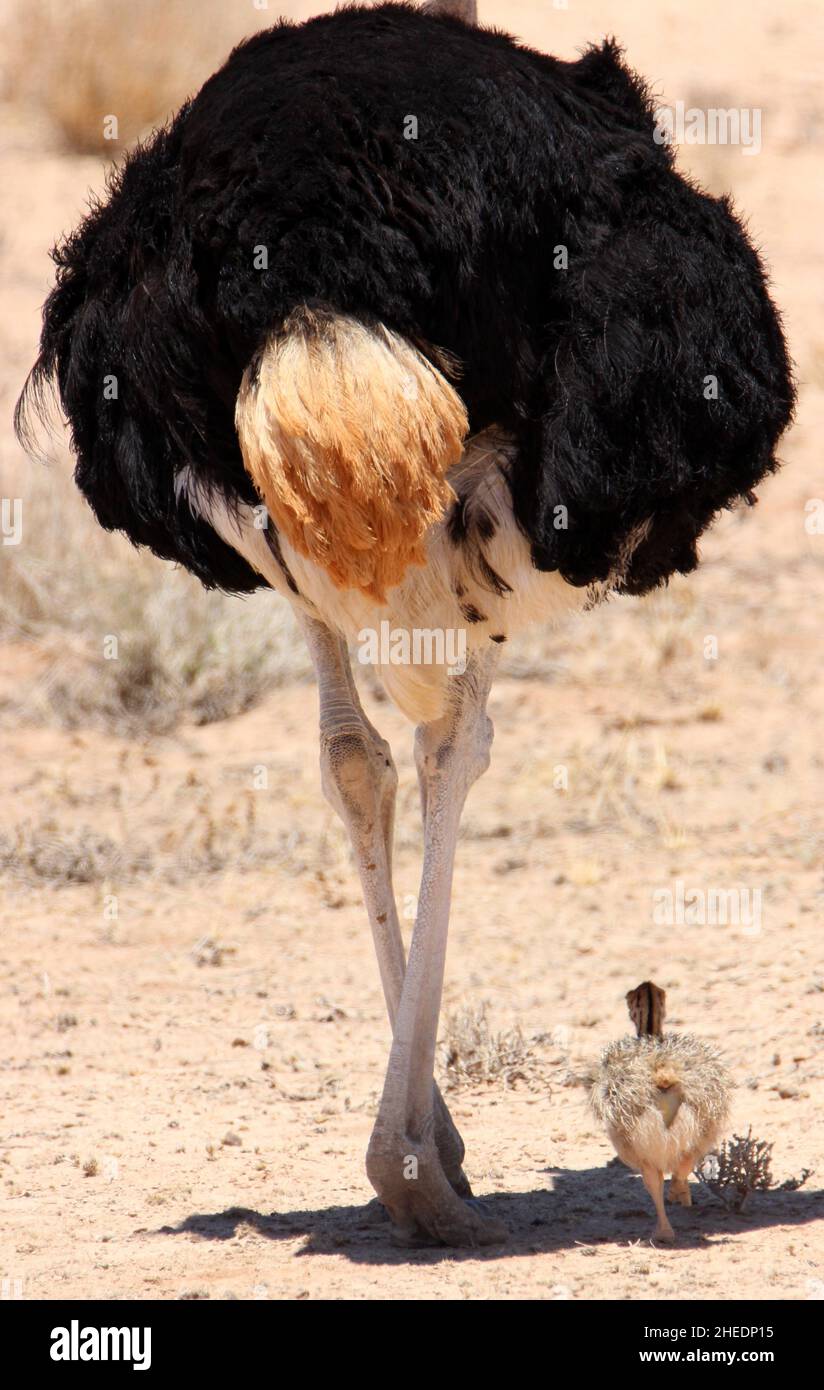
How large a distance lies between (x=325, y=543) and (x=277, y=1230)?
2012mm

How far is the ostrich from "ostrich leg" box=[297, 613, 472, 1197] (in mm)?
319

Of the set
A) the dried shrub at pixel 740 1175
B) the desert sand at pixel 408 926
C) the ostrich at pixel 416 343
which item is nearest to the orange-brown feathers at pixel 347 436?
the ostrich at pixel 416 343

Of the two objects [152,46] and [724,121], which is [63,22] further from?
[724,121]

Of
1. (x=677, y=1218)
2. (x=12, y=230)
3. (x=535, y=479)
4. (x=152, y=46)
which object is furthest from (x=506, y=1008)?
(x=152, y=46)

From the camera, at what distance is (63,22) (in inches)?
663

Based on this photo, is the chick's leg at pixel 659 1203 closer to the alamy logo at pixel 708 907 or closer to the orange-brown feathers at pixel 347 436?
the orange-brown feathers at pixel 347 436

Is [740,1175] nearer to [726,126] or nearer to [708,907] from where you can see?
[708,907]

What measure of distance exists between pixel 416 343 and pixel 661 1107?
184 cm

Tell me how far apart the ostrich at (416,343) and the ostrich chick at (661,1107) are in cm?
48

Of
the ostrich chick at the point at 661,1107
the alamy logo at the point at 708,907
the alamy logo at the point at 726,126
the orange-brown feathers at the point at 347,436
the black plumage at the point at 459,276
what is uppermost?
the alamy logo at the point at 726,126

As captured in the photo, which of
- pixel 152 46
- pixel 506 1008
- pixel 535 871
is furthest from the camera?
pixel 152 46

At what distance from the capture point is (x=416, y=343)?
3.70m

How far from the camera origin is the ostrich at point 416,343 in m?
3.62

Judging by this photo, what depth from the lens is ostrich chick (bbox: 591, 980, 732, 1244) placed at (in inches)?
172
